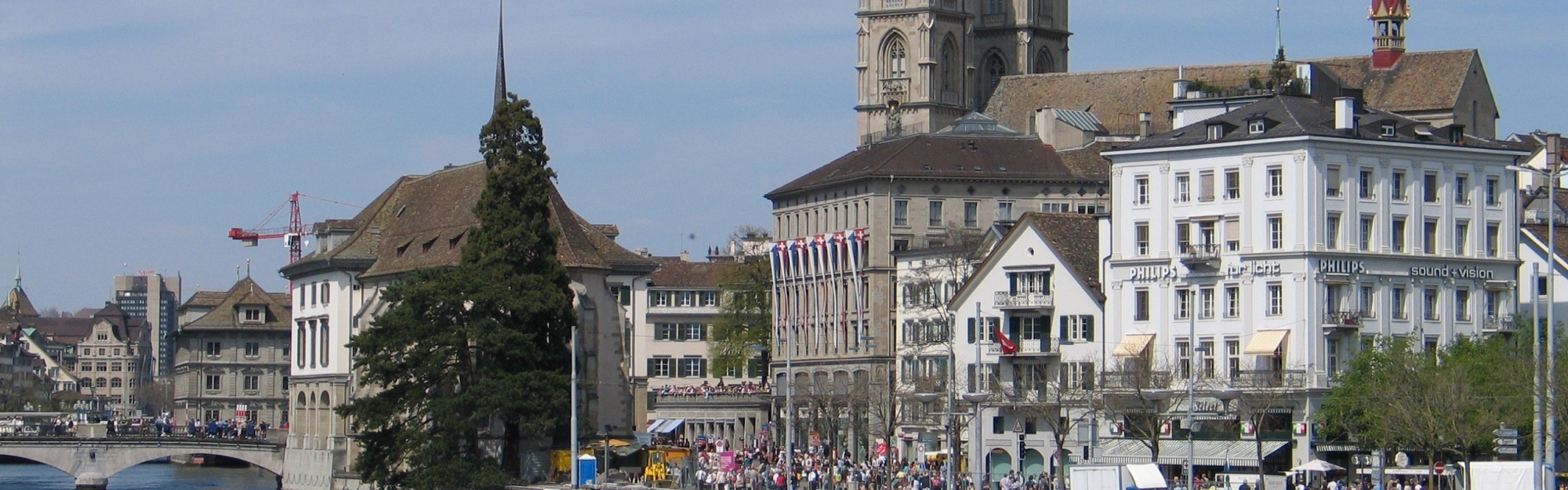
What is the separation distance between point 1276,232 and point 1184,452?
6.75 meters

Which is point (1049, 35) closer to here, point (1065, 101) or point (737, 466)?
point (1065, 101)

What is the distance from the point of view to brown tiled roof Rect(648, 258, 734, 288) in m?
160

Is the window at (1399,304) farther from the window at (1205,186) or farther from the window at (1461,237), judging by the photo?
the window at (1205,186)

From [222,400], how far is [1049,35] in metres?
58.3

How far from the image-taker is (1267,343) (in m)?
85.1

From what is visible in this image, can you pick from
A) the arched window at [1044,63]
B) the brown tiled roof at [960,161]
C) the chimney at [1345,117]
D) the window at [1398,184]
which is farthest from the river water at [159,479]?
the window at [1398,184]

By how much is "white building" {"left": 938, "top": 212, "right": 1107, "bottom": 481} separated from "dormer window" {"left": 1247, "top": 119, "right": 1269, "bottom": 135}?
7.82 m

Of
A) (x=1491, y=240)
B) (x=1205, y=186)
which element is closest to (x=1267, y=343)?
(x=1205, y=186)

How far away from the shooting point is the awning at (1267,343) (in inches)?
3344

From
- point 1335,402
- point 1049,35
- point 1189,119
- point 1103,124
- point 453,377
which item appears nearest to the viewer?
point 1335,402

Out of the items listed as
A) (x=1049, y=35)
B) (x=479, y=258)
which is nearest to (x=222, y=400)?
(x=1049, y=35)

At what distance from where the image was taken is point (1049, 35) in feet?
528

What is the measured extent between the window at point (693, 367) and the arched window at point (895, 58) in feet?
61.9

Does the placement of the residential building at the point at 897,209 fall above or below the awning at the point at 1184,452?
above
